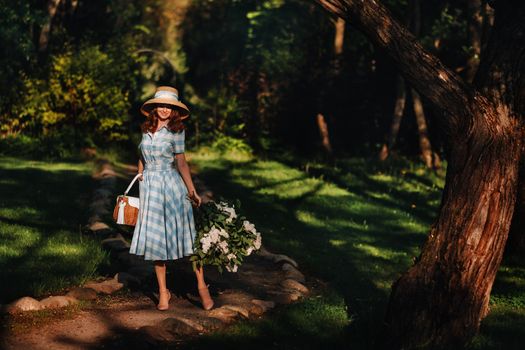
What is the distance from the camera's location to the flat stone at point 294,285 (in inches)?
370

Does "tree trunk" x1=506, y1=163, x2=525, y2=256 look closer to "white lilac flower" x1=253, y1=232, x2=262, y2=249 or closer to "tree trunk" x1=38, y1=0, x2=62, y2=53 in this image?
"white lilac flower" x1=253, y1=232, x2=262, y2=249

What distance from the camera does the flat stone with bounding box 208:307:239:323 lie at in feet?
25.8

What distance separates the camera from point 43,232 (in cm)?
1095

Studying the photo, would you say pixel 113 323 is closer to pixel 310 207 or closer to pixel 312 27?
pixel 310 207

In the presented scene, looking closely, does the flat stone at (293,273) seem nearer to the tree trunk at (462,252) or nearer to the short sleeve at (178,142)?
the short sleeve at (178,142)

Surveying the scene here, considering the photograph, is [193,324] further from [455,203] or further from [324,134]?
[324,134]

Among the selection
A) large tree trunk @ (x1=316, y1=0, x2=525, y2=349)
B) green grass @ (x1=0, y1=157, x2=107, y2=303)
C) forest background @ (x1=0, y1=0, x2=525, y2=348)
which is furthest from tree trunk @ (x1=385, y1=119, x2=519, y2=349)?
forest background @ (x1=0, y1=0, x2=525, y2=348)

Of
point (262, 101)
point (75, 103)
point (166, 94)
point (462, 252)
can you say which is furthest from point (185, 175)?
point (262, 101)

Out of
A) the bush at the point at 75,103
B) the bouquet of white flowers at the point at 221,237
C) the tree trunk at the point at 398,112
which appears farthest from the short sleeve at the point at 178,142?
the tree trunk at the point at 398,112

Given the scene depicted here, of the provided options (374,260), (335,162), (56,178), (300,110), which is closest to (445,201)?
(374,260)

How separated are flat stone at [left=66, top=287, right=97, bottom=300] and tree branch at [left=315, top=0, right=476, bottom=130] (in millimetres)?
3641

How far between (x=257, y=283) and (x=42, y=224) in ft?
11.9

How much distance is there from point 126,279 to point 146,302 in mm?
661

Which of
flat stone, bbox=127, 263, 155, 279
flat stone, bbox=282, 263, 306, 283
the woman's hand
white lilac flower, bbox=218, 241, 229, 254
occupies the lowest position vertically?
flat stone, bbox=127, 263, 155, 279
